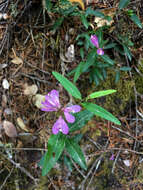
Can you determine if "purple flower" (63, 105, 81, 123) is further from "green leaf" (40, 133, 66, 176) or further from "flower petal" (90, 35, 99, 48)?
"flower petal" (90, 35, 99, 48)

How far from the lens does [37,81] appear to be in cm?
196

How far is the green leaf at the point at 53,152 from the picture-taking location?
4.31 ft

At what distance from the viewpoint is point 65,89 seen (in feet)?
6.42

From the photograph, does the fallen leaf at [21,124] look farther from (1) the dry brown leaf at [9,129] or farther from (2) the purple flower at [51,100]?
(2) the purple flower at [51,100]

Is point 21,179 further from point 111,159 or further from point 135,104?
point 135,104

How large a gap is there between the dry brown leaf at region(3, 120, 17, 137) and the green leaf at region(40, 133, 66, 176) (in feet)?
2.10

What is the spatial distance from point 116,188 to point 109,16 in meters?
1.63

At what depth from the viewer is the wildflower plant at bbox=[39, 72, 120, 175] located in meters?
1.16

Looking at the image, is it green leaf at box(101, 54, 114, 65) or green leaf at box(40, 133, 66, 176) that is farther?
green leaf at box(101, 54, 114, 65)

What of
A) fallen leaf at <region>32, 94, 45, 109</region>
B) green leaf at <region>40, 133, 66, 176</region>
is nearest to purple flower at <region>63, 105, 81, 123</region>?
green leaf at <region>40, 133, 66, 176</region>

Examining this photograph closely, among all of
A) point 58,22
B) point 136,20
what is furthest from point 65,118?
point 136,20

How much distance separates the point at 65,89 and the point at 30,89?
1.13 ft

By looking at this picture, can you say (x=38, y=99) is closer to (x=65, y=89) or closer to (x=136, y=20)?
(x=65, y=89)

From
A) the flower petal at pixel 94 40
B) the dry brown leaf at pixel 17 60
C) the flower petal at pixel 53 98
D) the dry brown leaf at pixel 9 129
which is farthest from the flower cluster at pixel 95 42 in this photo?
the dry brown leaf at pixel 9 129
